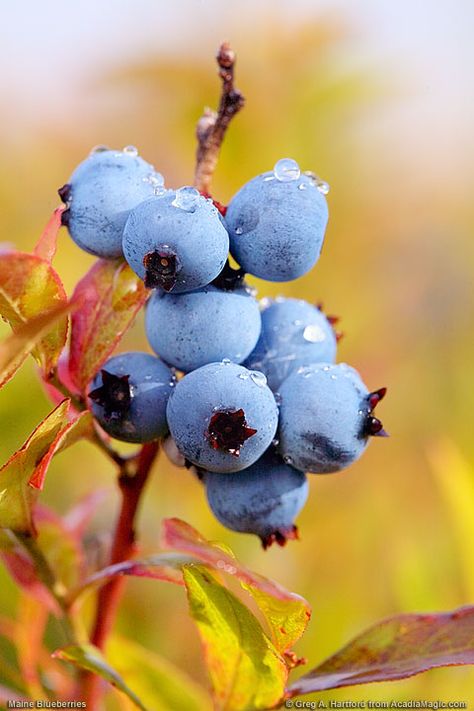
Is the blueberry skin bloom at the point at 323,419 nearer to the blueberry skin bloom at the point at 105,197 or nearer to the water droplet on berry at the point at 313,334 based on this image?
the water droplet on berry at the point at 313,334

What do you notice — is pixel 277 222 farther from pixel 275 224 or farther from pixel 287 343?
pixel 287 343

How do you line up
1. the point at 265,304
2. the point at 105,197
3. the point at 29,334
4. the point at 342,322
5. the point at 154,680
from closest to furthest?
the point at 29,334, the point at 105,197, the point at 265,304, the point at 154,680, the point at 342,322

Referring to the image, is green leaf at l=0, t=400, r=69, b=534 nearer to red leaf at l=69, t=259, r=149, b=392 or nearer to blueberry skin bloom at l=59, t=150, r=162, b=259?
red leaf at l=69, t=259, r=149, b=392

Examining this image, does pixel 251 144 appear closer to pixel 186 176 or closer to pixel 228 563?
pixel 186 176

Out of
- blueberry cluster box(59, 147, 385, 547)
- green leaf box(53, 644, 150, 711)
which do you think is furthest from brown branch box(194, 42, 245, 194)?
green leaf box(53, 644, 150, 711)

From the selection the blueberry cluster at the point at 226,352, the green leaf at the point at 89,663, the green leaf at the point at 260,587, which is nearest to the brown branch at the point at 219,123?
the blueberry cluster at the point at 226,352

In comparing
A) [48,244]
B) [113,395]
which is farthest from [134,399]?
[48,244]
